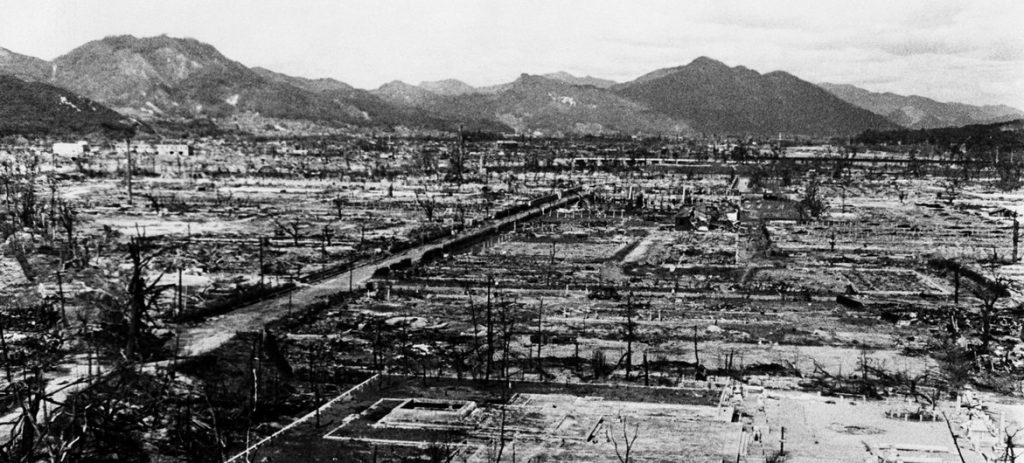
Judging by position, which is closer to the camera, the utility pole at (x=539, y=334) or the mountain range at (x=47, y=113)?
the utility pole at (x=539, y=334)

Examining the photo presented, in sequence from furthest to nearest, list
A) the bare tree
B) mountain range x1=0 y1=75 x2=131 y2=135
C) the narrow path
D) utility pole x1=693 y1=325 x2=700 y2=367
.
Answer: mountain range x1=0 y1=75 x2=131 y2=135, utility pole x1=693 y1=325 x2=700 y2=367, the narrow path, the bare tree

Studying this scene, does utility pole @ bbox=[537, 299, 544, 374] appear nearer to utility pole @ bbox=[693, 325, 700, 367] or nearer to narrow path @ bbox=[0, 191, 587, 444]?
utility pole @ bbox=[693, 325, 700, 367]

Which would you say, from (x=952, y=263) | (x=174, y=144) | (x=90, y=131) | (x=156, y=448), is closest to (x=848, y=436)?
(x=156, y=448)

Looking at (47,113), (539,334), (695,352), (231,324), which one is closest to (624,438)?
(695,352)

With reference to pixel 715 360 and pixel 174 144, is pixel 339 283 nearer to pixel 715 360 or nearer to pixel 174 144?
pixel 715 360

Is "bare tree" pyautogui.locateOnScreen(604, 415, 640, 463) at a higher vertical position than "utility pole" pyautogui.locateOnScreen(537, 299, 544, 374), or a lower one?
lower

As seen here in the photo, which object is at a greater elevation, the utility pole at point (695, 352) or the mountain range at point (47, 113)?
the mountain range at point (47, 113)

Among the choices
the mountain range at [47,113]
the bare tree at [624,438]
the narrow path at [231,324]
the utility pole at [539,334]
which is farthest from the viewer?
the mountain range at [47,113]

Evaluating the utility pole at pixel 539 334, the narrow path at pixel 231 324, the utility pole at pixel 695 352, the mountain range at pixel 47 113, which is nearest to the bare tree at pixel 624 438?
the utility pole at pixel 539 334

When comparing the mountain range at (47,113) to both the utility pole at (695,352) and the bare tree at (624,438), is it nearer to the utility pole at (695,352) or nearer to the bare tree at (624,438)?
the utility pole at (695,352)

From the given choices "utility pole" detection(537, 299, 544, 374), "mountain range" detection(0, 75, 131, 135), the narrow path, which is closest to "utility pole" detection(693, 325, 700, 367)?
"utility pole" detection(537, 299, 544, 374)

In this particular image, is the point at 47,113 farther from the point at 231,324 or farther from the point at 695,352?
the point at 695,352
